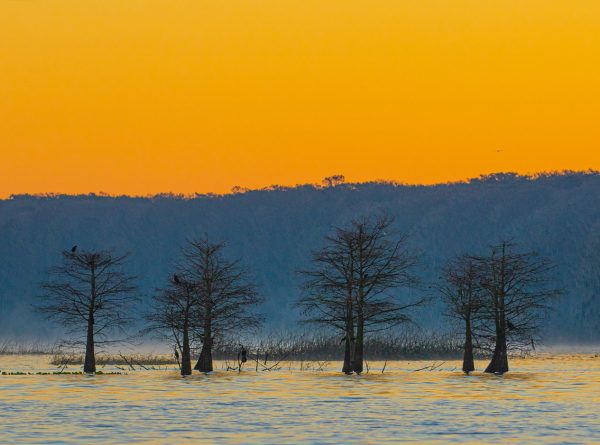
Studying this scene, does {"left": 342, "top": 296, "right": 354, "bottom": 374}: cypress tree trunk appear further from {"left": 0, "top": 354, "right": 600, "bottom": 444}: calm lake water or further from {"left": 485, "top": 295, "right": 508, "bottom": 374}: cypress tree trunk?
{"left": 485, "top": 295, "right": 508, "bottom": 374}: cypress tree trunk

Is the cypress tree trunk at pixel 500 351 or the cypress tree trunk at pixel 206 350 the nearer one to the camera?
the cypress tree trunk at pixel 206 350

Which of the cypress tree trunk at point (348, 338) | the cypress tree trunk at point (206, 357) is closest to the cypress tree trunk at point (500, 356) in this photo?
the cypress tree trunk at point (348, 338)

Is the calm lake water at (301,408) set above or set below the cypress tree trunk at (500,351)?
→ below

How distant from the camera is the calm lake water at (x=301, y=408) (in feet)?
158

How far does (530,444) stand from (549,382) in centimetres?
3457

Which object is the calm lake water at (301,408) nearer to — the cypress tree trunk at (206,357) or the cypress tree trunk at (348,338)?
the cypress tree trunk at (206,357)

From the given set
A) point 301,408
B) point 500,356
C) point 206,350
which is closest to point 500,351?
point 500,356

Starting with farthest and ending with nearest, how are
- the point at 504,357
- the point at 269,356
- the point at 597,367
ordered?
Result: the point at 269,356
the point at 597,367
the point at 504,357

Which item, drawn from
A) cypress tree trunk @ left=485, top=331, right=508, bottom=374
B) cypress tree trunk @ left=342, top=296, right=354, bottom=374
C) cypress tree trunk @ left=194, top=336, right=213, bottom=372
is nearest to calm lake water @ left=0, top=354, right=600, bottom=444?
cypress tree trunk @ left=485, top=331, right=508, bottom=374

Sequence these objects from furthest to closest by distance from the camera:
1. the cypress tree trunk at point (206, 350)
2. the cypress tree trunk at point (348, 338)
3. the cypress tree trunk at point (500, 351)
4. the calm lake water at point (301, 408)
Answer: the cypress tree trunk at point (500, 351) < the cypress tree trunk at point (206, 350) < the cypress tree trunk at point (348, 338) < the calm lake water at point (301, 408)

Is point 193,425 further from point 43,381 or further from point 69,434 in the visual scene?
point 43,381

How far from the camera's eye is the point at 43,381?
79875mm

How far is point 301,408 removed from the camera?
59.8m

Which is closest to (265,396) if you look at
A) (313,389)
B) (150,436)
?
(313,389)
